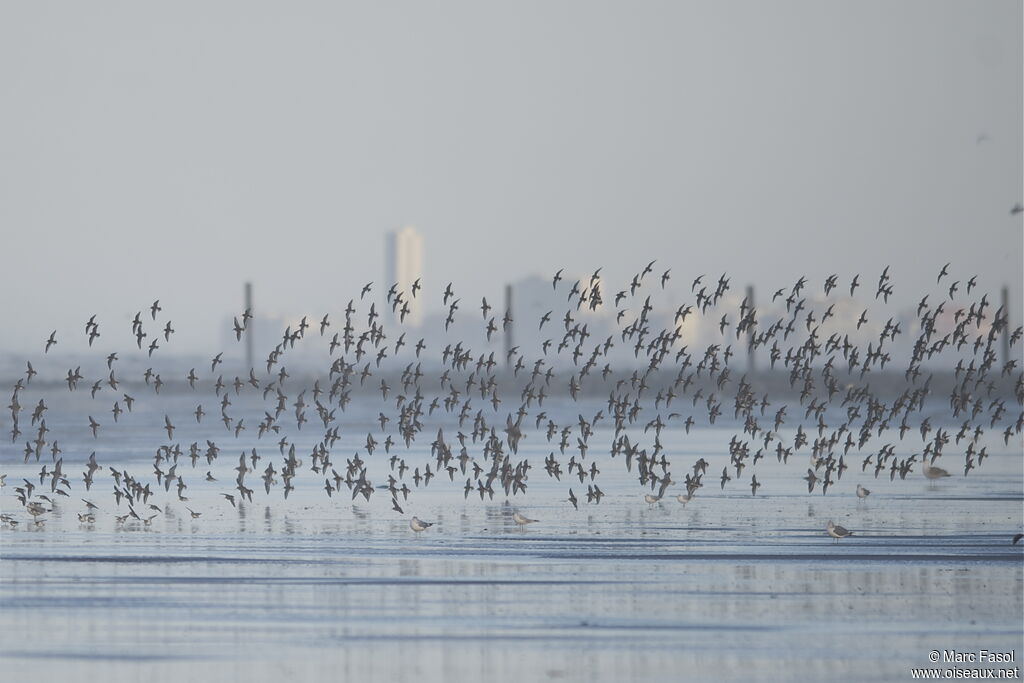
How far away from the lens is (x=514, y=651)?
15.4 m

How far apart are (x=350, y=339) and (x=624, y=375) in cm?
7433

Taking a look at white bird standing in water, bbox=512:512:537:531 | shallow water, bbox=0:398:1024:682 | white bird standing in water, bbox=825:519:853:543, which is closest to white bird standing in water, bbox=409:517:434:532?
shallow water, bbox=0:398:1024:682

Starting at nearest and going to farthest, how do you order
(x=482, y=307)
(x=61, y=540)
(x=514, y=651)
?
(x=514, y=651)
(x=61, y=540)
(x=482, y=307)

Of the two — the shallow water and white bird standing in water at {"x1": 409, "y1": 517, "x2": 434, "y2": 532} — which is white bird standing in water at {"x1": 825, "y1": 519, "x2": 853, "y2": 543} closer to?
the shallow water

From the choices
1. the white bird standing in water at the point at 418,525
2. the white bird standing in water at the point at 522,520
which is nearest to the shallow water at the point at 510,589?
the white bird standing in water at the point at 418,525

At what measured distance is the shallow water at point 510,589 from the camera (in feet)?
49.3

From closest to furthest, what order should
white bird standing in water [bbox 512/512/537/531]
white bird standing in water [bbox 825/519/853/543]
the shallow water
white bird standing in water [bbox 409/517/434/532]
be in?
the shallow water, white bird standing in water [bbox 825/519/853/543], white bird standing in water [bbox 409/517/434/532], white bird standing in water [bbox 512/512/537/531]

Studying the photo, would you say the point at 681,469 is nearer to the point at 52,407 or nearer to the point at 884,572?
the point at 884,572

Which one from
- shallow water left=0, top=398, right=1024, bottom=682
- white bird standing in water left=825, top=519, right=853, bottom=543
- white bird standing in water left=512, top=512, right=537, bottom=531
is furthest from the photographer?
white bird standing in water left=512, top=512, right=537, bottom=531

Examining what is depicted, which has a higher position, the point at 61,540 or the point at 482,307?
the point at 482,307

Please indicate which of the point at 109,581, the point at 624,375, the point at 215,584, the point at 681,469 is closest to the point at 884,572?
the point at 215,584

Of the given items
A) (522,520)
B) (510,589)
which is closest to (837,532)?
(522,520)

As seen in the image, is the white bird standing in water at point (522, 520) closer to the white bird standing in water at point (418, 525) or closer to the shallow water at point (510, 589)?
the shallow water at point (510, 589)

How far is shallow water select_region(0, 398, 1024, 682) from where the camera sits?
15.0 meters
